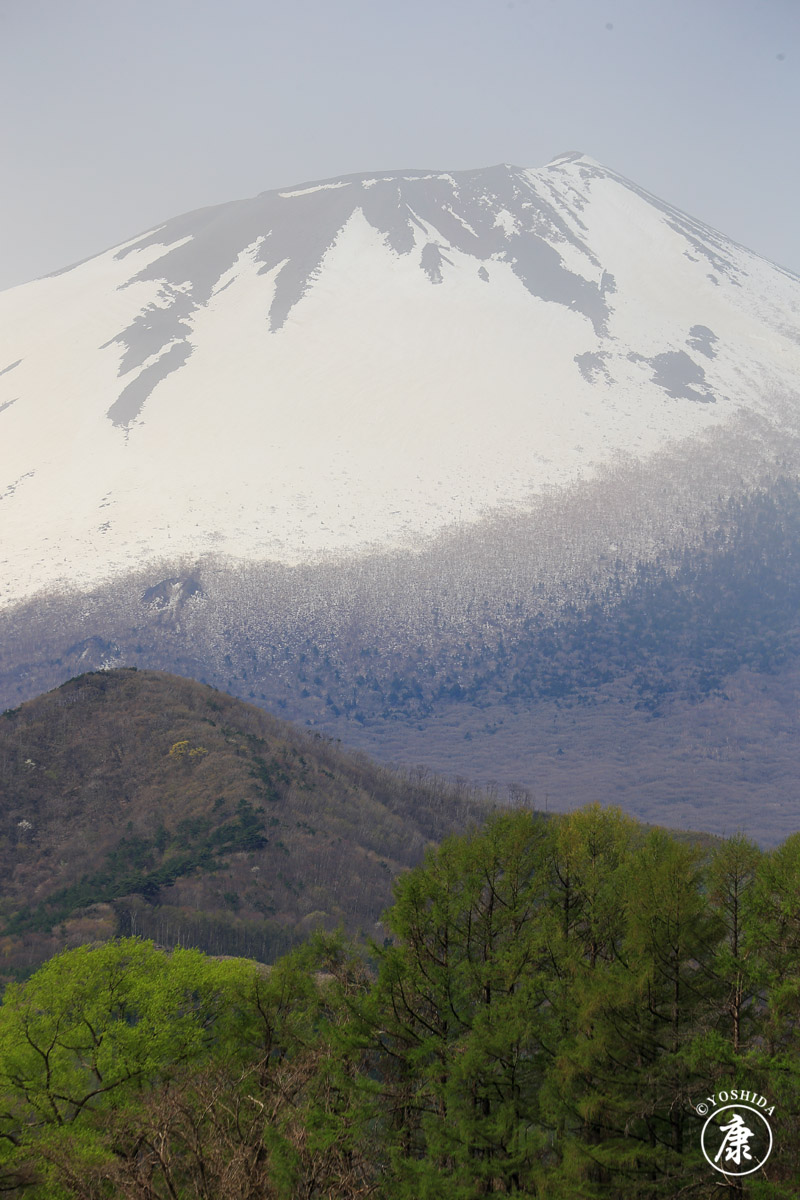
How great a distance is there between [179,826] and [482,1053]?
6075cm

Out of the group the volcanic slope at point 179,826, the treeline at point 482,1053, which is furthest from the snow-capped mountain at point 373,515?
the treeline at point 482,1053

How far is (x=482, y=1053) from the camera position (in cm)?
1508

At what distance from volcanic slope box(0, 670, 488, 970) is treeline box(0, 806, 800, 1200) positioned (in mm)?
34547

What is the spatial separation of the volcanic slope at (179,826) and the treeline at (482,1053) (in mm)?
34547

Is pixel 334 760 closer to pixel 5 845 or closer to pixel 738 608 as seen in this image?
pixel 5 845

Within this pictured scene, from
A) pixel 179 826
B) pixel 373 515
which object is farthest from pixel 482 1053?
pixel 373 515

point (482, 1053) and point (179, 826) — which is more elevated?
point (482, 1053)

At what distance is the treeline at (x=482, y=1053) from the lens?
533 inches

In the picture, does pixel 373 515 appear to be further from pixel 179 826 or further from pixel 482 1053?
pixel 482 1053

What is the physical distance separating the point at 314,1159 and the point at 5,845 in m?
61.2

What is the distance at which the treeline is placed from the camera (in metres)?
13.5

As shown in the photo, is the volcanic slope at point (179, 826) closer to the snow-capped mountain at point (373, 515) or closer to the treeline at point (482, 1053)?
the treeline at point (482, 1053)

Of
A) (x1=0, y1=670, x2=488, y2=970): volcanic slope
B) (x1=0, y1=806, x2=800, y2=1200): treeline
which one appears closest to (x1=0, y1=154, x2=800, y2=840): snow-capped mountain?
(x1=0, y1=670, x2=488, y2=970): volcanic slope

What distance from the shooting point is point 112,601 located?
14775cm
